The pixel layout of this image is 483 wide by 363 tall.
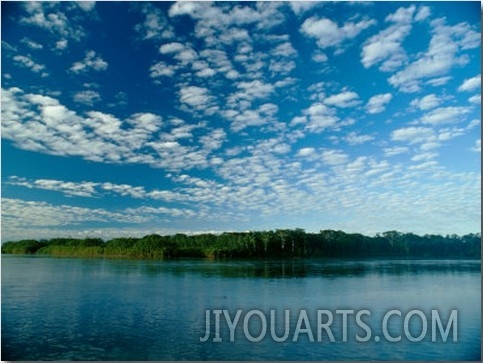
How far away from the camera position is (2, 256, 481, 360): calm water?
7.69 m

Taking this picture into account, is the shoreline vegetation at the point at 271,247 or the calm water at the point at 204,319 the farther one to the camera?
the shoreline vegetation at the point at 271,247

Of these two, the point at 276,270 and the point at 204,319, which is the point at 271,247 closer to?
the point at 276,270

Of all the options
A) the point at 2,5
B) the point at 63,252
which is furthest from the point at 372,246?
the point at 2,5

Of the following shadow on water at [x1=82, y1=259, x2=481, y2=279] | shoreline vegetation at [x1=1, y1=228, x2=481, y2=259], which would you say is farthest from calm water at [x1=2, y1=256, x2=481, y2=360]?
shoreline vegetation at [x1=1, y1=228, x2=481, y2=259]

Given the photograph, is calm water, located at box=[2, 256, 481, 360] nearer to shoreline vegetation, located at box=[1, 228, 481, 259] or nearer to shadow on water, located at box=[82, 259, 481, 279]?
shadow on water, located at box=[82, 259, 481, 279]

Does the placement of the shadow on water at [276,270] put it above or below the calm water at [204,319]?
above

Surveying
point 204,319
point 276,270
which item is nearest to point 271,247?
point 276,270

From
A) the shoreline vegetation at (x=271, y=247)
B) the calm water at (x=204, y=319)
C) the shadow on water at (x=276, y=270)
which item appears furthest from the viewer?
the shoreline vegetation at (x=271, y=247)

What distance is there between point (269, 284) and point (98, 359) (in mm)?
9550

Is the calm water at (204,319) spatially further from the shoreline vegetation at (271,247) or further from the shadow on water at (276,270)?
the shoreline vegetation at (271,247)

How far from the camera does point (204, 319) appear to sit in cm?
995

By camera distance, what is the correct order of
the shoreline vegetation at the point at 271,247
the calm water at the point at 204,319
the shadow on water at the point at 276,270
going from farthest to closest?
the shoreline vegetation at the point at 271,247 < the shadow on water at the point at 276,270 < the calm water at the point at 204,319

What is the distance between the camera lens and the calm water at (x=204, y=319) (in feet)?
25.2

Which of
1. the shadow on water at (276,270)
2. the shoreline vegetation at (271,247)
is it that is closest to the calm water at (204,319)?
the shadow on water at (276,270)
